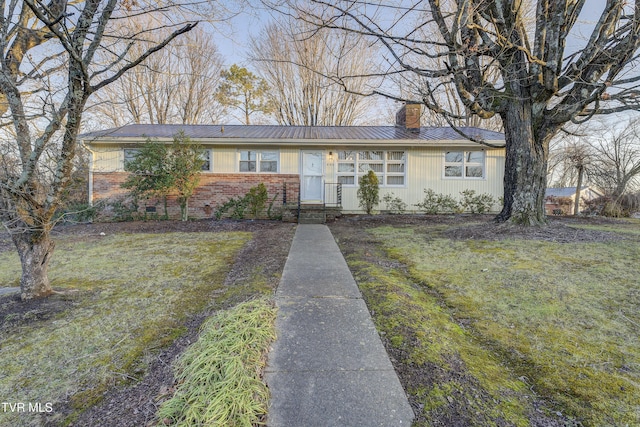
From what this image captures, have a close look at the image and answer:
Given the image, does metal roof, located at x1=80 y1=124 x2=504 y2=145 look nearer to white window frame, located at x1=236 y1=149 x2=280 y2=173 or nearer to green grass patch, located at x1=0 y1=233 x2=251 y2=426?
white window frame, located at x1=236 y1=149 x2=280 y2=173

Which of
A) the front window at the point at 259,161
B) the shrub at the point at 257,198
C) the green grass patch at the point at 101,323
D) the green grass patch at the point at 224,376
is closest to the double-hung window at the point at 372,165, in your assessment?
the front window at the point at 259,161

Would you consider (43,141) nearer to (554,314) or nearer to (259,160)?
(554,314)

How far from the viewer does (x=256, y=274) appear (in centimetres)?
378

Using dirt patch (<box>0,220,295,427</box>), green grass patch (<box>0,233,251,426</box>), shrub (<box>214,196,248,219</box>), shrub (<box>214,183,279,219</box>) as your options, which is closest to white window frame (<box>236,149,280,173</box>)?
shrub (<box>214,183,279,219</box>)

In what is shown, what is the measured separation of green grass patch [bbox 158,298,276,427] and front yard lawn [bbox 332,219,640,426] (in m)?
0.81

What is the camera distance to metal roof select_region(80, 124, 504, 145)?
35.7ft

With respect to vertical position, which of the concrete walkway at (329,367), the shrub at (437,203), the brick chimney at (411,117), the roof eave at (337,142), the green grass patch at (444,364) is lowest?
the green grass patch at (444,364)

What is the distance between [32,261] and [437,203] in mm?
11056

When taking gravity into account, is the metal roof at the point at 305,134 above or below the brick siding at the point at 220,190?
above

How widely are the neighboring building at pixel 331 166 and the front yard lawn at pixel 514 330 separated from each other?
Result: 6.79 metres

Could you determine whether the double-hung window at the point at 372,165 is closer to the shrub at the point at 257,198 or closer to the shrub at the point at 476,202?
the shrub at the point at 476,202

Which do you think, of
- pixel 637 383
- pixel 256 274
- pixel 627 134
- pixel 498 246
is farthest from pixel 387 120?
Result: pixel 637 383

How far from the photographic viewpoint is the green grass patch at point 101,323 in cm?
183

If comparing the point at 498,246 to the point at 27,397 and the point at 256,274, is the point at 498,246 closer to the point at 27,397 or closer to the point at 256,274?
the point at 256,274
